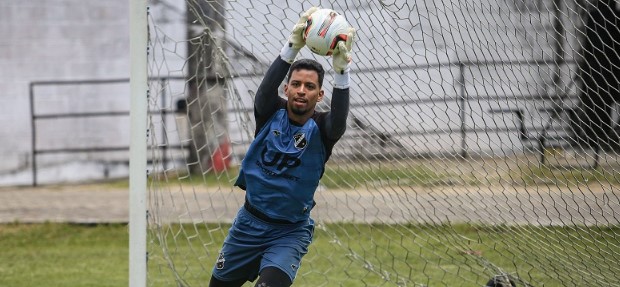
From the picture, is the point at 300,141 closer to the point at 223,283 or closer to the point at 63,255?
the point at 223,283

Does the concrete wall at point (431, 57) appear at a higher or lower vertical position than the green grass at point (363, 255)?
higher

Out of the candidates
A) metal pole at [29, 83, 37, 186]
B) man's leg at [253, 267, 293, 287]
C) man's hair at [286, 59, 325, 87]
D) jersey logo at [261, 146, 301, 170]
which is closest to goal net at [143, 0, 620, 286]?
man's hair at [286, 59, 325, 87]

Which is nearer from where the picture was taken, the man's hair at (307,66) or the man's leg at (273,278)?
the man's leg at (273,278)

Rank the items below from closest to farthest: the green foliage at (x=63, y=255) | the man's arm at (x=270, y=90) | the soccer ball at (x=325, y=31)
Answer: the soccer ball at (x=325, y=31), the man's arm at (x=270, y=90), the green foliage at (x=63, y=255)

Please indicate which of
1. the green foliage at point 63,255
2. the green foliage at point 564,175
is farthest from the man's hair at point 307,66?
the green foliage at point 63,255

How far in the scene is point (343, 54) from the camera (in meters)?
5.04

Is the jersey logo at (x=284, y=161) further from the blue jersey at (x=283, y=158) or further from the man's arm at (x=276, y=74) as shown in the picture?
the man's arm at (x=276, y=74)

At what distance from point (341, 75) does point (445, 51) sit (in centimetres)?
132

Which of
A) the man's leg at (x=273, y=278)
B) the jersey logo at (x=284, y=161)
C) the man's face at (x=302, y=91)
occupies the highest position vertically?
the man's face at (x=302, y=91)

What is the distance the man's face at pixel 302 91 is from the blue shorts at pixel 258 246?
0.59m

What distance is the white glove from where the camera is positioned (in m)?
5.11

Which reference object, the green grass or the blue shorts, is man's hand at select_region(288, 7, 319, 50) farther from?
the green grass

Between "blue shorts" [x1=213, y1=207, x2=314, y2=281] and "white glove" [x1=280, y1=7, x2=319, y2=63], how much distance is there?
83 cm

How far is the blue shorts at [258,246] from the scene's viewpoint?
5258 mm
